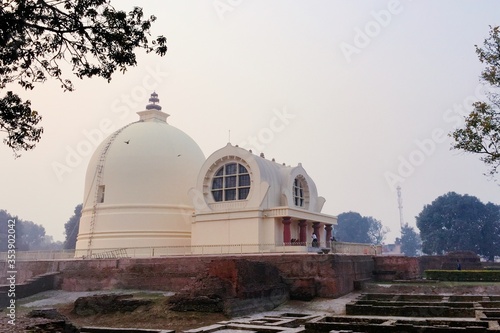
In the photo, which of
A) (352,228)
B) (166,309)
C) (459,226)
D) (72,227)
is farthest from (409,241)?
(166,309)

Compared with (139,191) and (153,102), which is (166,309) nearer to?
(139,191)

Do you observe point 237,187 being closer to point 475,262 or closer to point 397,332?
point 397,332

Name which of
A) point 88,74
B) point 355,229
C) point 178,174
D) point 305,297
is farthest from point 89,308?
point 355,229

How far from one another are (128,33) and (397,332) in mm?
8985

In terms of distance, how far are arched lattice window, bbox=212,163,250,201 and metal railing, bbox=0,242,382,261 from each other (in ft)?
10.3

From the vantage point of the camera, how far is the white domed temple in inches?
931

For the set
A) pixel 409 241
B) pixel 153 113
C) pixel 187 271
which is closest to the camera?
pixel 187 271

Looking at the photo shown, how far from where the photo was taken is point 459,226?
173 feet

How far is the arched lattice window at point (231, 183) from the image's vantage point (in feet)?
81.6

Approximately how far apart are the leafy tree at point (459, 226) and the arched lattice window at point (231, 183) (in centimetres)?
3763

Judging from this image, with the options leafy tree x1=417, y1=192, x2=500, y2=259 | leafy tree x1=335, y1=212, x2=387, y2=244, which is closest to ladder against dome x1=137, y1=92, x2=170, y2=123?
leafy tree x1=417, y1=192, x2=500, y2=259

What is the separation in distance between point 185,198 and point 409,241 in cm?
8326

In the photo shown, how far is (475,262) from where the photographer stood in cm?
3541

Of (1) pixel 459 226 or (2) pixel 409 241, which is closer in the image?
(1) pixel 459 226
